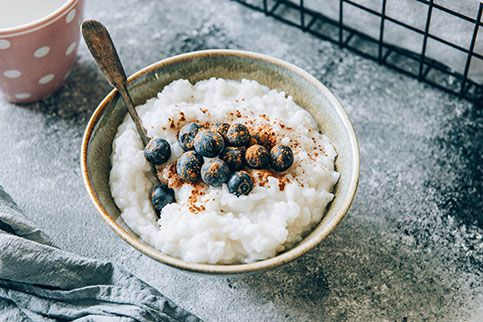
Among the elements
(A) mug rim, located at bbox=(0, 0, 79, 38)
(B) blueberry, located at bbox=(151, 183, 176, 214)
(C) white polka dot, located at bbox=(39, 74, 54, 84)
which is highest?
(A) mug rim, located at bbox=(0, 0, 79, 38)

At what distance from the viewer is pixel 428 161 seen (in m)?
1.39

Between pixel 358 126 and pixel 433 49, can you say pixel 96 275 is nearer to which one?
pixel 358 126

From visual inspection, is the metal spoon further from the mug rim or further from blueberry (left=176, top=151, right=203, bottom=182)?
the mug rim

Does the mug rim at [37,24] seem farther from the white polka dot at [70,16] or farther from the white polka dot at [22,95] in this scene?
the white polka dot at [22,95]

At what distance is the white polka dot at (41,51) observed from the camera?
1398 millimetres

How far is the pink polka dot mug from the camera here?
4.43 feet

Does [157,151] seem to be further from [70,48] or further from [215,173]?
[70,48]

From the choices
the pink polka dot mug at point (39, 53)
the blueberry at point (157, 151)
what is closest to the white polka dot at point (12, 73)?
the pink polka dot mug at point (39, 53)

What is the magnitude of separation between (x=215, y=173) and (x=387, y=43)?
62cm

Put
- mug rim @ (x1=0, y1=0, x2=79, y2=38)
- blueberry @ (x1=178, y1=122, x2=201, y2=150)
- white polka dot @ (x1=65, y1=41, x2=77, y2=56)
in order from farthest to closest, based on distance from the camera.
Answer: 1. white polka dot @ (x1=65, y1=41, x2=77, y2=56)
2. mug rim @ (x1=0, y1=0, x2=79, y2=38)
3. blueberry @ (x1=178, y1=122, x2=201, y2=150)

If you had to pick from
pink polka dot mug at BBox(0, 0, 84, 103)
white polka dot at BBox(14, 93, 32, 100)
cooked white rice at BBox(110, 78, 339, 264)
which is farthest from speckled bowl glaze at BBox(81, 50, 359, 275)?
white polka dot at BBox(14, 93, 32, 100)

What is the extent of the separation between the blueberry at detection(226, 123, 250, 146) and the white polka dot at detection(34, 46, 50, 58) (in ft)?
1.54

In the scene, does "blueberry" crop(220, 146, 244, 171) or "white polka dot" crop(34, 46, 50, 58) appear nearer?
"blueberry" crop(220, 146, 244, 171)

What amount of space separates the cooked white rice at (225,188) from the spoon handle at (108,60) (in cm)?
2
